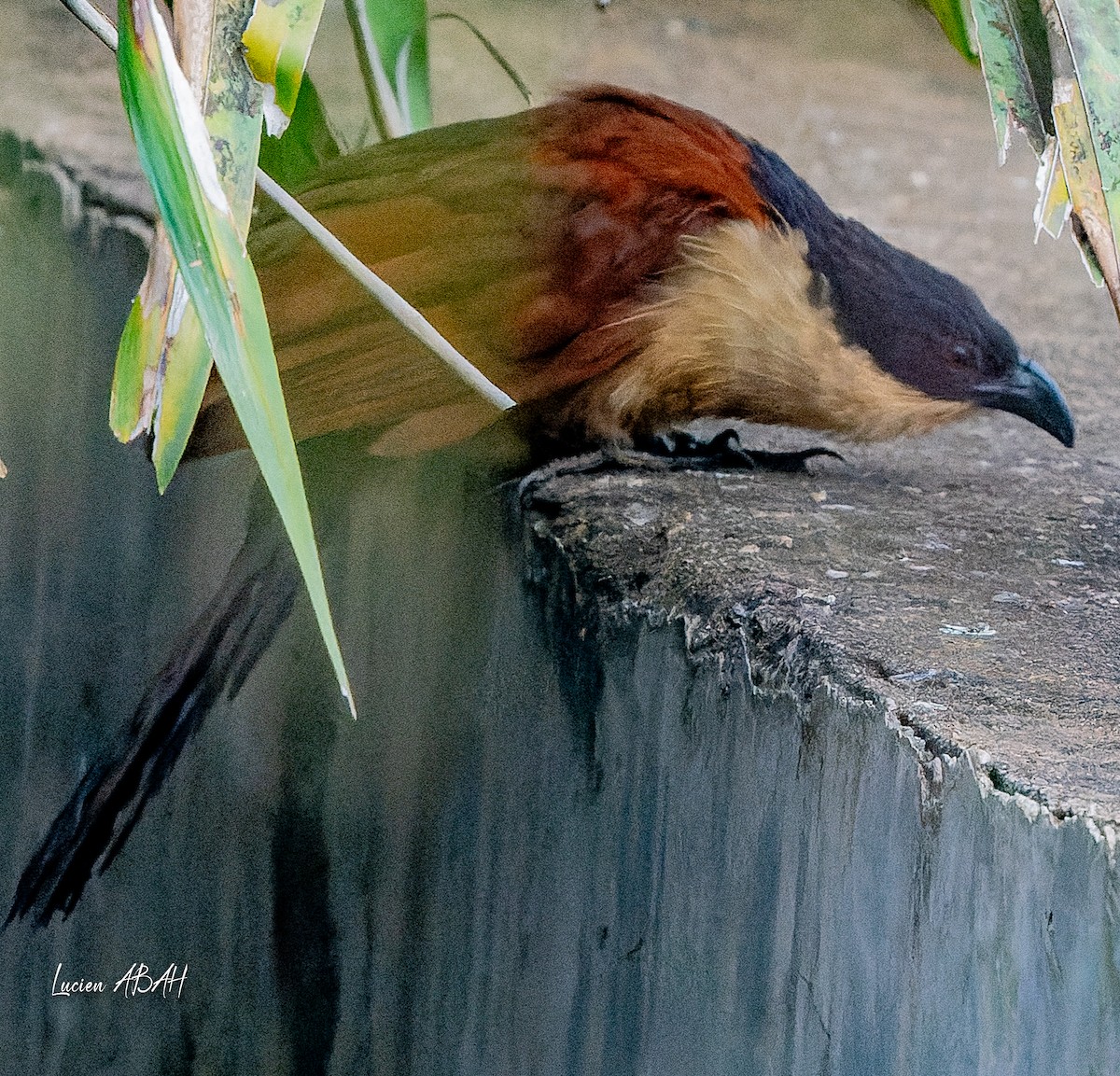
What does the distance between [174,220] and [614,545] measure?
45 cm

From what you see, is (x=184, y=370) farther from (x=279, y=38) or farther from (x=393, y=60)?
(x=393, y=60)

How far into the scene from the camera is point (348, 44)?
3.68 feet

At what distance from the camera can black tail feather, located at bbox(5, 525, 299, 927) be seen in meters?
1.02

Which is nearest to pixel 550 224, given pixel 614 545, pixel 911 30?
pixel 614 545

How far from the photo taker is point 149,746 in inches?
40.1

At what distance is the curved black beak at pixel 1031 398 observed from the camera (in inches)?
46.1

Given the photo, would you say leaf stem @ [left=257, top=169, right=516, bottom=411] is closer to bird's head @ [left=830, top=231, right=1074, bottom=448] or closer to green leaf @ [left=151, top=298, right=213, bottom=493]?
green leaf @ [left=151, top=298, right=213, bottom=493]

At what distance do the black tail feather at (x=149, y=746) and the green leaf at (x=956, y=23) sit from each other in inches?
30.6

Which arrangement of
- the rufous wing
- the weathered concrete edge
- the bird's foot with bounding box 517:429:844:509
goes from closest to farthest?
the weathered concrete edge → the rufous wing → the bird's foot with bounding box 517:429:844:509

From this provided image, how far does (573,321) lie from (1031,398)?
0.47m

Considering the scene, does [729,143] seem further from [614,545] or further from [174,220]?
[174,220]

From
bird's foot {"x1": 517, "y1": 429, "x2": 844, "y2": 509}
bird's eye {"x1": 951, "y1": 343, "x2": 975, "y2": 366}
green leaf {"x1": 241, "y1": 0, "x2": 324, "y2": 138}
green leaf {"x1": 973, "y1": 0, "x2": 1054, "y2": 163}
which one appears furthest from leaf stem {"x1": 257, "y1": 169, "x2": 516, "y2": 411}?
bird's eye {"x1": 951, "y1": 343, "x2": 975, "y2": 366}
